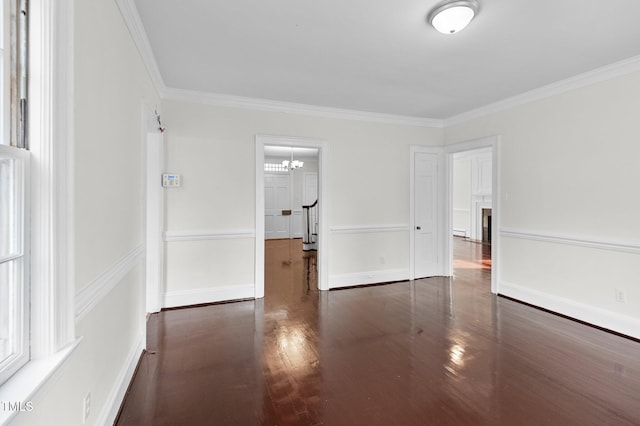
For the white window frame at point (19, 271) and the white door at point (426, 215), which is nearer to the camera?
the white window frame at point (19, 271)

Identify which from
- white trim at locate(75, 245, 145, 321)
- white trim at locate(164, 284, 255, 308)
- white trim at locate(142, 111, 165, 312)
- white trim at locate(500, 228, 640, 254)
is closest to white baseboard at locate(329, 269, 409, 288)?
white trim at locate(164, 284, 255, 308)

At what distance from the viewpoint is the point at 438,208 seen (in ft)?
17.2

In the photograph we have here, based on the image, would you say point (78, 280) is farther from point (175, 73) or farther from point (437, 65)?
point (437, 65)

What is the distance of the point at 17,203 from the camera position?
1.03 m

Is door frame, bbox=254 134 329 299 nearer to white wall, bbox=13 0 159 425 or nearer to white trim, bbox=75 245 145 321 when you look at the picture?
white wall, bbox=13 0 159 425

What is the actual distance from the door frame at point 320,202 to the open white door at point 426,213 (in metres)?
1.51

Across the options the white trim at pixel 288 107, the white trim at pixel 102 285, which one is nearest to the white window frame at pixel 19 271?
the white trim at pixel 102 285

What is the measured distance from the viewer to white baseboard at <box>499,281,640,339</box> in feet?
9.84

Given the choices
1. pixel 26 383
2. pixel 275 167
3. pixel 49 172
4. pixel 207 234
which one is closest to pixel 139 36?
pixel 49 172

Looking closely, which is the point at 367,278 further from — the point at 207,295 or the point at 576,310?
the point at 576,310

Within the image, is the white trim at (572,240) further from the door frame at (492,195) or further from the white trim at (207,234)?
the white trim at (207,234)

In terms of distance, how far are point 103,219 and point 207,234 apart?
2167mm

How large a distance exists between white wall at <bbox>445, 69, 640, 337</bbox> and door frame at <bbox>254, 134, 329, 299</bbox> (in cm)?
238

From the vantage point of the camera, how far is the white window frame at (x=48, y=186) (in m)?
1.08
